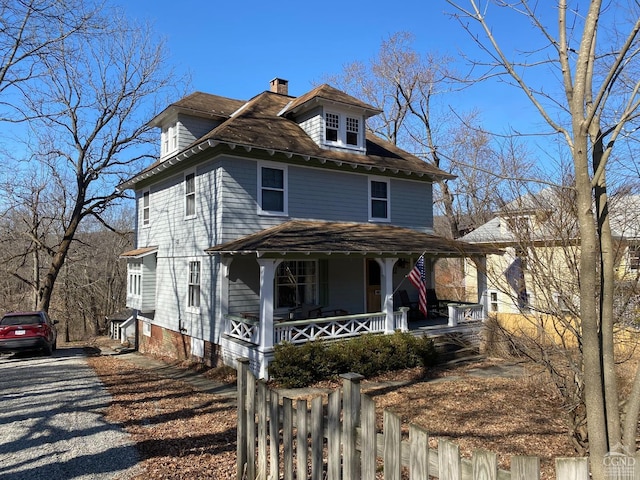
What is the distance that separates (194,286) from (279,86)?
1006 cm

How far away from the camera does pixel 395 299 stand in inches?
661

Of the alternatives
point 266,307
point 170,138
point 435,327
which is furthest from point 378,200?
point 170,138

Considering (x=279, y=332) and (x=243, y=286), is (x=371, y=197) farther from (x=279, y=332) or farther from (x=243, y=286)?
(x=279, y=332)

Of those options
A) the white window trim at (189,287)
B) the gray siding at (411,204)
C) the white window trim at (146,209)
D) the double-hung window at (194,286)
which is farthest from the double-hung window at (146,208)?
the gray siding at (411,204)

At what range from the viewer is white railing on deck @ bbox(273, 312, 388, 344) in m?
11.2

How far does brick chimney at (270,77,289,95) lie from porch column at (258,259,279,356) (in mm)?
10876

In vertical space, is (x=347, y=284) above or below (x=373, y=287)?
above

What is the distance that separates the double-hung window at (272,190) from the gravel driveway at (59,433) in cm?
677

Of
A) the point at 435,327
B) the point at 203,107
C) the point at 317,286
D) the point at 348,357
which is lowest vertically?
the point at 348,357

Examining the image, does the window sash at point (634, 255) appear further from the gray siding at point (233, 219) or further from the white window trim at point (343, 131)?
the white window trim at point (343, 131)

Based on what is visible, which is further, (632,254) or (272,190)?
(272,190)

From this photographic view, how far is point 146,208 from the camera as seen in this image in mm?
18344

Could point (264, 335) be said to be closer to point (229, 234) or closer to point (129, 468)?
point (229, 234)

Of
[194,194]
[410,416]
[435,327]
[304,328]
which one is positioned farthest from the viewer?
[194,194]
